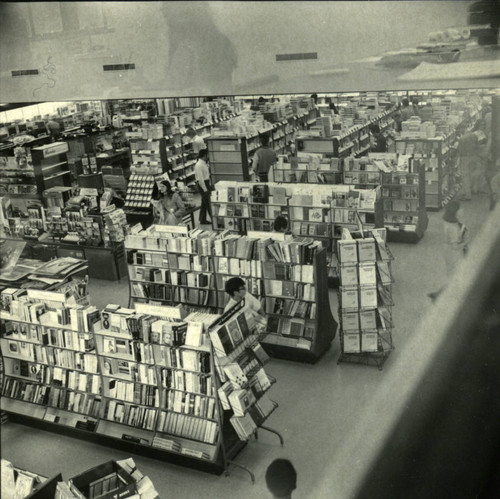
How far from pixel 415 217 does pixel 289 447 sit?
5761 mm

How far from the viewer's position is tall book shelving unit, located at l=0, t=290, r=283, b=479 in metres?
5.46

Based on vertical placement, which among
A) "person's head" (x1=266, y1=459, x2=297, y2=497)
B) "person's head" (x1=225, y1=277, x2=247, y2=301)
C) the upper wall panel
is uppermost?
the upper wall panel

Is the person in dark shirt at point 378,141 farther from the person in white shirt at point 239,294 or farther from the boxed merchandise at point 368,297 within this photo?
the person in white shirt at point 239,294

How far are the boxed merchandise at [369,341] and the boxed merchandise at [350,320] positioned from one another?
0.13 metres

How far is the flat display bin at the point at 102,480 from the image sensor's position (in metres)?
4.30

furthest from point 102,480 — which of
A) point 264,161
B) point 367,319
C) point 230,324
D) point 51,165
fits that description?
point 51,165

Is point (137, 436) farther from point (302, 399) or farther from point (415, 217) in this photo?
point (415, 217)

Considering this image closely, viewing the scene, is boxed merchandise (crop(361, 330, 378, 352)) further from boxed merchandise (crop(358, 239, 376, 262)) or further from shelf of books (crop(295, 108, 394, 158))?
shelf of books (crop(295, 108, 394, 158))

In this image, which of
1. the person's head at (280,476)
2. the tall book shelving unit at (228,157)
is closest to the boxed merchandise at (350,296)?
the person's head at (280,476)

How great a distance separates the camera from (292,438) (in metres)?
5.78

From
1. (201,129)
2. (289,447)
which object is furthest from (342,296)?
(201,129)

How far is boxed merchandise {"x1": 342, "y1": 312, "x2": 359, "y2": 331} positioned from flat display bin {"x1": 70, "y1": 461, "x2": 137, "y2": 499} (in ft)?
10.5

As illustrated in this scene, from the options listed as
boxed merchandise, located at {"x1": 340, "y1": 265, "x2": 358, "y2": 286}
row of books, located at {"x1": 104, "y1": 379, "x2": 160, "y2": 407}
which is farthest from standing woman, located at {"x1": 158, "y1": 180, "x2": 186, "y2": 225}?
row of books, located at {"x1": 104, "y1": 379, "x2": 160, "y2": 407}

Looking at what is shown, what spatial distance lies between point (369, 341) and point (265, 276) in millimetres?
1390
